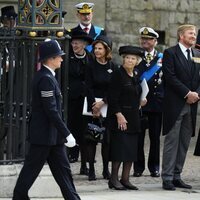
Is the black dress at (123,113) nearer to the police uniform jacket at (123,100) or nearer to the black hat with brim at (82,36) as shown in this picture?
the police uniform jacket at (123,100)

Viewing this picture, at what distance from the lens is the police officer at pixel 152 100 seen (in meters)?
13.1

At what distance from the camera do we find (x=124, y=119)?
11.8 meters

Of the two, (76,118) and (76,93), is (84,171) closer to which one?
(76,118)

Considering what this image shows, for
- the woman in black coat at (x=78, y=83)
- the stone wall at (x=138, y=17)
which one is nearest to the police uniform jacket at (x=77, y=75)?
the woman in black coat at (x=78, y=83)

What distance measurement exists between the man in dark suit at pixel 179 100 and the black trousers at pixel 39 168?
7.55 ft

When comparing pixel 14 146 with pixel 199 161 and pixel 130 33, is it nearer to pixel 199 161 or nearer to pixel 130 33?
pixel 199 161

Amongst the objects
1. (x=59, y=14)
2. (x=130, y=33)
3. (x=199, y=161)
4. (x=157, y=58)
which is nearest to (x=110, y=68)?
(x=157, y=58)

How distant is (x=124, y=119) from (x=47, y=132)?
2.08 meters

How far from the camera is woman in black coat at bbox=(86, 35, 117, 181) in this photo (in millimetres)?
12484

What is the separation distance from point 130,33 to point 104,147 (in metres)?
7.84

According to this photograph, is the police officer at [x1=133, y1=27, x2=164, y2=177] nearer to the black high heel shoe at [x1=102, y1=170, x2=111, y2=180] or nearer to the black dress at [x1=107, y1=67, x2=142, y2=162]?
the black high heel shoe at [x1=102, y1=170, x2=111, y2=180]

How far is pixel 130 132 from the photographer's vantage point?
11891 millimetres

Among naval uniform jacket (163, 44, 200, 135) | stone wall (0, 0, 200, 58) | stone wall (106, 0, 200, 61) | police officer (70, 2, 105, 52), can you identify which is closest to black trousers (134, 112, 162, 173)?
naval uniform jacket (163, 44, 200, 135)

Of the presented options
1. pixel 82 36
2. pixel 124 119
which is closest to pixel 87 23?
pixel 82 36
